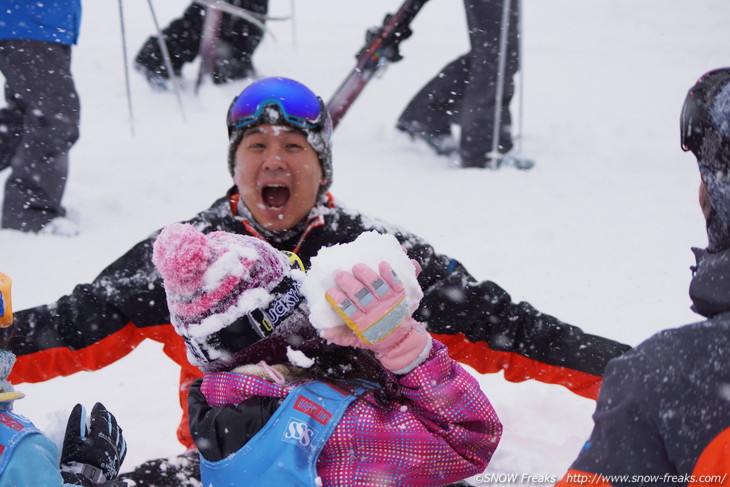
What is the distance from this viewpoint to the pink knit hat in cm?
151

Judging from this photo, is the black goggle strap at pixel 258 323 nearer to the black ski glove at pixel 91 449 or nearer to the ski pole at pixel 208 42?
the black ski glove at pixel 91 449

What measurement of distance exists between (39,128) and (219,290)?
139 inches

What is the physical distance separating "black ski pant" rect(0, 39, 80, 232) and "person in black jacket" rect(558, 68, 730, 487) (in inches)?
164

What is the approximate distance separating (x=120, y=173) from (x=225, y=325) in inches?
176

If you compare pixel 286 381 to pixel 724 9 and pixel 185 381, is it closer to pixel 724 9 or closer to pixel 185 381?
pixel 185 381

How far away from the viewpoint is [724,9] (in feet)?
34.3

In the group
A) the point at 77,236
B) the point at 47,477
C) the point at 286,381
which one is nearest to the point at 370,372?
the point at 286,381

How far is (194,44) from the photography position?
7.46 m

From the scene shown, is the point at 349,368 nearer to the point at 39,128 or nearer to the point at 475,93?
the point at 39,128

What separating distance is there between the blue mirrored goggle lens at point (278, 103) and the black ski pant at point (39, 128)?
2488 mm

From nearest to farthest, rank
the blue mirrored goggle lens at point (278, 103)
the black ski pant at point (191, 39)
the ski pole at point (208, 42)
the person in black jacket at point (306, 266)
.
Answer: the person in black jacket at point (306, 266)
the blue mirrored goggle lens at point (278, 103)
the ski pole at point (208, 42)
the black ski pant at point (191, 39)

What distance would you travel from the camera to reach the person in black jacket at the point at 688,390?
108 cm

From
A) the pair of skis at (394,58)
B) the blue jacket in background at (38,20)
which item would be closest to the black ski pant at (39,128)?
the blue jacket in background at (38,20)

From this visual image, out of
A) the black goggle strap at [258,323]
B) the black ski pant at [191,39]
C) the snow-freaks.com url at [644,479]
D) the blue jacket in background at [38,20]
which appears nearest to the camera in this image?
the snow-freaks.com url at [644,479]
